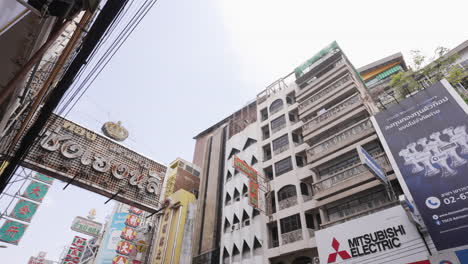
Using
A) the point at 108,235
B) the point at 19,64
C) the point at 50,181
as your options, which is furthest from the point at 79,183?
the point at 108,235

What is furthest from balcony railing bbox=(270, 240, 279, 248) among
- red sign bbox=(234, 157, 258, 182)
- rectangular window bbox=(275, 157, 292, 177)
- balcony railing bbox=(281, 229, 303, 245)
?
rectangular window bbox=(275, 157, 292, 177)

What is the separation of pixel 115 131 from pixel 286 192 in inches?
643

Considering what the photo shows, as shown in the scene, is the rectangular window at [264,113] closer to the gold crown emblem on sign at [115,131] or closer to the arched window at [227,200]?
the arched window at [227,200]

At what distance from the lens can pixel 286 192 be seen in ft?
74.7

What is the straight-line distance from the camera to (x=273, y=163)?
25.5 metres

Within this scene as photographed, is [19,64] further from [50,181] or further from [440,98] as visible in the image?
[50,181]

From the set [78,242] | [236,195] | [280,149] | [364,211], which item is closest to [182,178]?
[236,195]

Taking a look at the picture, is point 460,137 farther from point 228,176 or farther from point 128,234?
point 128,234

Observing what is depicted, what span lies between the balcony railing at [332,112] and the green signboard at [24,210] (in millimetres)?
28483

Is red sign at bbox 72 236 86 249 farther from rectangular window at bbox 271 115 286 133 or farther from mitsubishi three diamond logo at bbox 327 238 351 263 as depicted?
mitsubishi three diamond logo at bbox 327 238 351 263

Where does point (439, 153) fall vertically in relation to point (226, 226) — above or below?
below

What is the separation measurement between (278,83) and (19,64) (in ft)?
96.3

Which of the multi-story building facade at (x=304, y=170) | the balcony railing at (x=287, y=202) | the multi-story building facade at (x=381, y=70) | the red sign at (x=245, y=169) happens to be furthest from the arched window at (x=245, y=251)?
the multi-story building facade at (x=381, y=70)

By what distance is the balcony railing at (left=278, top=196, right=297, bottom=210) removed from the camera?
70.8ft
